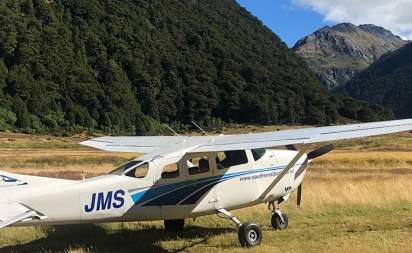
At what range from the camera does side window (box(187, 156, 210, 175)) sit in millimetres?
9078

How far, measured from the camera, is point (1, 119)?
71.1 m

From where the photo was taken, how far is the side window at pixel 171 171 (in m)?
8.81

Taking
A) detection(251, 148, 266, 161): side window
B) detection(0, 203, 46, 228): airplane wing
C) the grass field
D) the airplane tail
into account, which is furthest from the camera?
detection(251, 148, 266, 161): side window

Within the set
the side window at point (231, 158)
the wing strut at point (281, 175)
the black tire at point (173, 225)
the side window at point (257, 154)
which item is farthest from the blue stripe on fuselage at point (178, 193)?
the black tire at point (173, 225)

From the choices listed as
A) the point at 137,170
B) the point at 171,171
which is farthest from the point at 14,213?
the point at 171,171

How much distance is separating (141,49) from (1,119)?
208 ft

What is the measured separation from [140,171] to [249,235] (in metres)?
2.53

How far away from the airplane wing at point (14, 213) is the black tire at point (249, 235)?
377 cm

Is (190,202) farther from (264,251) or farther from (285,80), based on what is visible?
(285,80)

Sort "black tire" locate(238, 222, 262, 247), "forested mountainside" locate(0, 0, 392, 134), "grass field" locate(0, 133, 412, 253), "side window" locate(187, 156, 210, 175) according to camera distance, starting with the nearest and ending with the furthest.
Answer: "black tire" locate(238, 222, 262, 247)
"grass field" locate(0, 133, 412, 253)
"side window" locate(187, 156, 210, 175)
"forested mountainside" locate(0, 0, 392, 134)

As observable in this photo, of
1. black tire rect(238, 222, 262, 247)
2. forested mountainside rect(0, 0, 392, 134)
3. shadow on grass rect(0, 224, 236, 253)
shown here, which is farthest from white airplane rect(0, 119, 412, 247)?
forested mountainside rect(0, 0, 392, 134)

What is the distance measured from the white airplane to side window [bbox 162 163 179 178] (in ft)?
0.06

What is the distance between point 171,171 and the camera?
8.88 m

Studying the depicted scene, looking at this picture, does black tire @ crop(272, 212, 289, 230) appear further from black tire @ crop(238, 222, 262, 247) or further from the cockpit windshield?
the cockpit windshield
